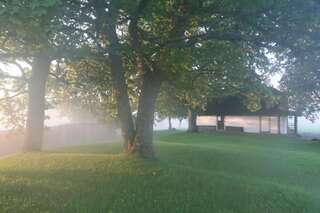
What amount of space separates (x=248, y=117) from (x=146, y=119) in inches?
1521

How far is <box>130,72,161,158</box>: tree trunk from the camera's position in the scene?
14156 millimetres

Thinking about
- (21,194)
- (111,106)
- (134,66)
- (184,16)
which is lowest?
(21,194)

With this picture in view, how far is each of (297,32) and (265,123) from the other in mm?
40184

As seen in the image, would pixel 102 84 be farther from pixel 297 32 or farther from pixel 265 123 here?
pixel 265 123

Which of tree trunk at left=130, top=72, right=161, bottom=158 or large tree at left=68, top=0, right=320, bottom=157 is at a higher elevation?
large tree at left=68, top=0, right=320, bottom=157

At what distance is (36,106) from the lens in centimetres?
1691

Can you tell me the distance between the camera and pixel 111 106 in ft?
62.9

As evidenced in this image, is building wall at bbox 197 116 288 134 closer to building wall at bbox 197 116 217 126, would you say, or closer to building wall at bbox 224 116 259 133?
building wall at bbox 224 116 259 133

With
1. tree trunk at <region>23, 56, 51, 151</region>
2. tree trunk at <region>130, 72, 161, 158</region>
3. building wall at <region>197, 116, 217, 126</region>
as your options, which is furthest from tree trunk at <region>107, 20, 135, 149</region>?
building wall at <region>197, 116, 217, 126</region>

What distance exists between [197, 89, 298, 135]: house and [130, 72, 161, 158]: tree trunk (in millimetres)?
34070

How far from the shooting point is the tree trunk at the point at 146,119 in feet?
46.4

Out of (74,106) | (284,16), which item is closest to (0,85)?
(74,106)

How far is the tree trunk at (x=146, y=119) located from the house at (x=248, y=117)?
3407 centimetres

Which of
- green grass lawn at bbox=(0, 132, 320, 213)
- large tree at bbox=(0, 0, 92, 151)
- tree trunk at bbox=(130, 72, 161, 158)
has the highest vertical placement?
large tree at bbox=(0, 0, 92, 151)
